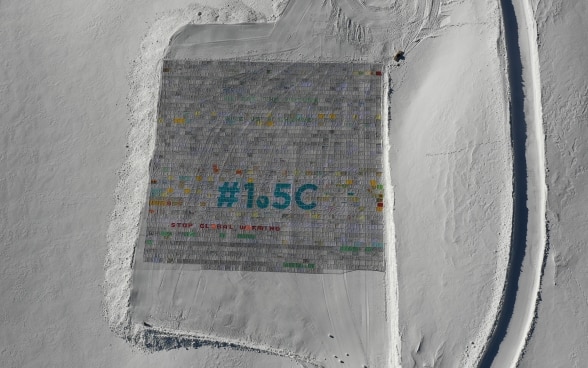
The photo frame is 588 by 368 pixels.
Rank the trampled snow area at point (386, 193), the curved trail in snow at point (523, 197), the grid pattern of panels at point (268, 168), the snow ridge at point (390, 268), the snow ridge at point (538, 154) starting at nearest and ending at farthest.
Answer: the snow ridge at point (538, 154), the curved trail in snow at point (523, 197), the trampled snow area at point (386, 193), the snow ridge at point (390, 268), the grid pattern of panels at point (268, 168)

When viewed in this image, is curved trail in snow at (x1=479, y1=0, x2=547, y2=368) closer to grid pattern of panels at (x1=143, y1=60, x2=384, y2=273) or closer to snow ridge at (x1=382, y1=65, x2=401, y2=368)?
snow ridge at (x1=382, y1=65, x2=401, y2=368)

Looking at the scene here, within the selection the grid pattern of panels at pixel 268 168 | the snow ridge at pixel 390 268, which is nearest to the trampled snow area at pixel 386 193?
the snow ridge at pixel 390 268

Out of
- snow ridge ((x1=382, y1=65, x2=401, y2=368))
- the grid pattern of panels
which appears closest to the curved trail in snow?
snow ridge ((x1=382, y1=65, x2=401, y2=368))

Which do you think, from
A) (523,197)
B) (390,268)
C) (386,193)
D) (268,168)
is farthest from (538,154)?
(268,168)

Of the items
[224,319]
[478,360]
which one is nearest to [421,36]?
[478,360]

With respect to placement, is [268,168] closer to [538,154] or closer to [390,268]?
[390,268]

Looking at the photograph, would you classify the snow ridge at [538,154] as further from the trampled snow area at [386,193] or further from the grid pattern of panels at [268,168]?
the grid pattern of panels at [268,168]

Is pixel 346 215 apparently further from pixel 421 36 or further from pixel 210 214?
pixel 421 36
